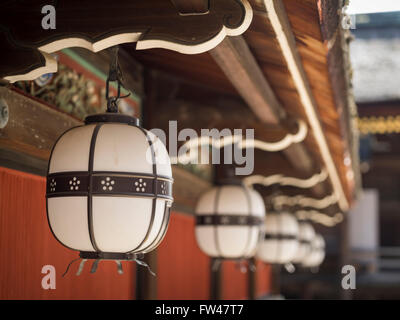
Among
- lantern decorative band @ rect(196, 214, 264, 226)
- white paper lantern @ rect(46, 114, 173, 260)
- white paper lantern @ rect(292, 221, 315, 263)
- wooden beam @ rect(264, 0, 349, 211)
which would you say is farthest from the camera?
white paper lantern @ rect(292, 221, 315, 263)

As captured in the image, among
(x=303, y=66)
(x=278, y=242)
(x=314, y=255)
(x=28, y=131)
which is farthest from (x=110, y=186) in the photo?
(x=314, y=255)

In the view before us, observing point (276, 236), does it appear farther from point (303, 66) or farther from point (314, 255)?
point (314, 255)

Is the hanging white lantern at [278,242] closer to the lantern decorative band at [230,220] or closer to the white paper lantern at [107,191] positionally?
the lantern decorative band at [230,220]

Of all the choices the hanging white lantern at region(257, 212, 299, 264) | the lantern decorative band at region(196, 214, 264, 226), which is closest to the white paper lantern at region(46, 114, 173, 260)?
the lantern decorative band at region(196, 214, 264, 226)

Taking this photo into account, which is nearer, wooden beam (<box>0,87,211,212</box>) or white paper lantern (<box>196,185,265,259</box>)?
wooden beam (<box>0,87,211,212</box>)

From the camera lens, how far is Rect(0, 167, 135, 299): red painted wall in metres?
3.06

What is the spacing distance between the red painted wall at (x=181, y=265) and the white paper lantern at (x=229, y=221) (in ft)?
2.91

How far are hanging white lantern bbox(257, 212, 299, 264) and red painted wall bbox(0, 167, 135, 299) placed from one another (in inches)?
164

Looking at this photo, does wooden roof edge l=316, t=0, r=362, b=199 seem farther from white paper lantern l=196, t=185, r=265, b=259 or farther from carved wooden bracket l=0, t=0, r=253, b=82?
white paper lantern l=196, t=185, r=265, b=259

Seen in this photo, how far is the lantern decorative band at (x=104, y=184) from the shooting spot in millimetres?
2320

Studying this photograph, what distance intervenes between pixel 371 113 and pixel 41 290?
13294mm

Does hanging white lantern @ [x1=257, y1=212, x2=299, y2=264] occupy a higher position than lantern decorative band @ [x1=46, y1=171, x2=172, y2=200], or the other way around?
lantern decorative band @ [x1=46, y1=171, x2=172, y2=200]

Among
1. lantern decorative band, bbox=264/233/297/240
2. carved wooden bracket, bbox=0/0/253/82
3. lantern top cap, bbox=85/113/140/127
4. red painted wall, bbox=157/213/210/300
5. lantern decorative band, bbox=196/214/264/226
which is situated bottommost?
red painted wall, bbox=157/213/210/300
